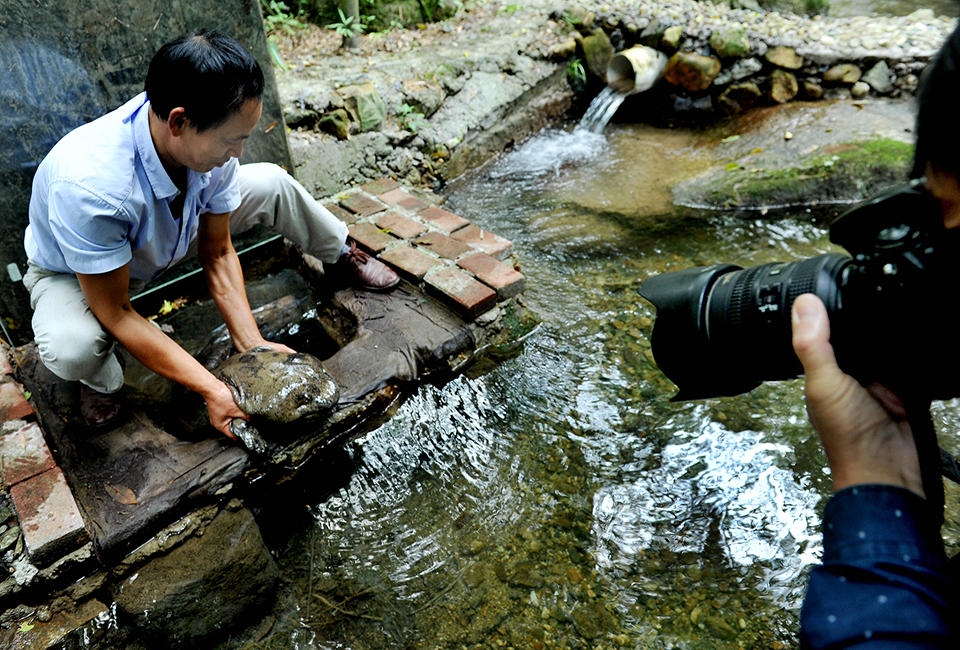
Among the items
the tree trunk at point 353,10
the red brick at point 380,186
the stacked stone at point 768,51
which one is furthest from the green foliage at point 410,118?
the stacked stone at point 768,51

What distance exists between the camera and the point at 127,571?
1.67 meters

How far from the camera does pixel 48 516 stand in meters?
1.62

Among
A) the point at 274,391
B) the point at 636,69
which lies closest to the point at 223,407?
the point at 274,391

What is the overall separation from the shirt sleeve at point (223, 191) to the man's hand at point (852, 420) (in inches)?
68.5

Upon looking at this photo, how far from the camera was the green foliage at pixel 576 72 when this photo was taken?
4.96 meters

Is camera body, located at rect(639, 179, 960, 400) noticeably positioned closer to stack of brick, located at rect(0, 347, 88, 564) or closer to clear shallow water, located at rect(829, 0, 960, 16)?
stack of brick, located at rect(0, 347, 88, 564)

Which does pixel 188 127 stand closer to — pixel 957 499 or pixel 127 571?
pixel 127 571

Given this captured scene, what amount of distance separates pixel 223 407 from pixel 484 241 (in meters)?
1.32

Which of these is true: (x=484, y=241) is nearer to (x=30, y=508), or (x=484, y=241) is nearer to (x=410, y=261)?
(x=410, y=261)

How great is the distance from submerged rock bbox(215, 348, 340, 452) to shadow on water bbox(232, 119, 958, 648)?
32cm

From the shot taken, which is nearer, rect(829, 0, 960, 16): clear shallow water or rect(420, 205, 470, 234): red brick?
rect(420, 205, 470, 234): red brick

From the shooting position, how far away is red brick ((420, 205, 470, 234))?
281 centimetres

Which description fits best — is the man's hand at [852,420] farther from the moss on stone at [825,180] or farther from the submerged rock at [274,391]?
the moss on stone at [825,180]

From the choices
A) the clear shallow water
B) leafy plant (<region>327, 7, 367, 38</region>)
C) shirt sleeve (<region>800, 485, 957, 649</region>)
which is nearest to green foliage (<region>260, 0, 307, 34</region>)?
leafy plant (<region>327, 7, 367, 38</region>)
